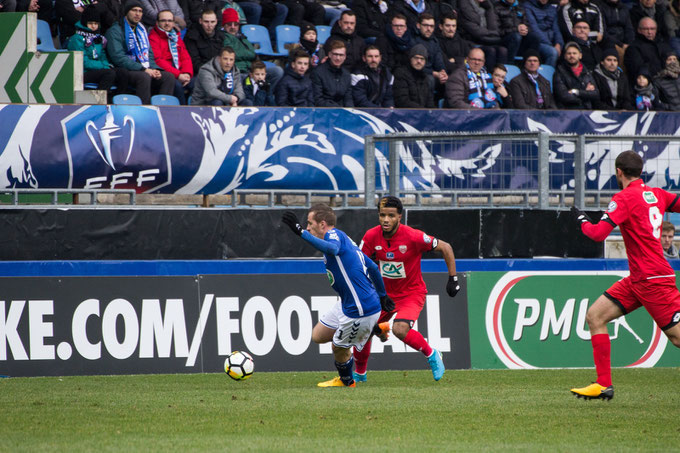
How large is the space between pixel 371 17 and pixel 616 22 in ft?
18.5

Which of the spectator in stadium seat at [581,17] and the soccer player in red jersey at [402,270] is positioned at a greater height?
the spectator in stadium seat at [581,17]

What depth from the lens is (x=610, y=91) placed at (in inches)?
695

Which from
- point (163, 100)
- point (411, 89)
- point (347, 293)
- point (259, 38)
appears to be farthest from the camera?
point (259, 38)

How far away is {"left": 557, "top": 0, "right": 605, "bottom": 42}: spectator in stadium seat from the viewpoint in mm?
19625

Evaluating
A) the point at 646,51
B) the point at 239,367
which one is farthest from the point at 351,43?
the point at 239,367

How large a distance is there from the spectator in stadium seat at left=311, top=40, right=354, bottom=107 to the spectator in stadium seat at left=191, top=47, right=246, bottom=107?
1.15m

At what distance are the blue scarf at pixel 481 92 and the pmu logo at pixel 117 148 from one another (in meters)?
5.64

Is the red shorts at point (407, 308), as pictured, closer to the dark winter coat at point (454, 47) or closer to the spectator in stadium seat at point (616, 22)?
the dark winter coat at point (454, 47)

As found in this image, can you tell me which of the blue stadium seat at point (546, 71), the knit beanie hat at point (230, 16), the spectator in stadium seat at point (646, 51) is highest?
the knit beanie hat at point (230, 16)

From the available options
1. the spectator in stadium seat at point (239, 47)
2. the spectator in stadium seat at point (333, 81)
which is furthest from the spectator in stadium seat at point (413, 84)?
the spectator in stadium seat at point (239, 47)

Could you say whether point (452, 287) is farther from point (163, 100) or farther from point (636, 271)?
Answer: point (163, 100)

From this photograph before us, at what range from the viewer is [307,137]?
13617 mm

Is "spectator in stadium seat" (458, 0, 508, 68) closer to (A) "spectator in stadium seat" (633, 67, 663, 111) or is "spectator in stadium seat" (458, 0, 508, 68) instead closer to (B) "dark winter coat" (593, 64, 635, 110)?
(B) "dark winter coat" (593, 64, 635, 110)

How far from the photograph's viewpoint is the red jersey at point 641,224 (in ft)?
26.7
